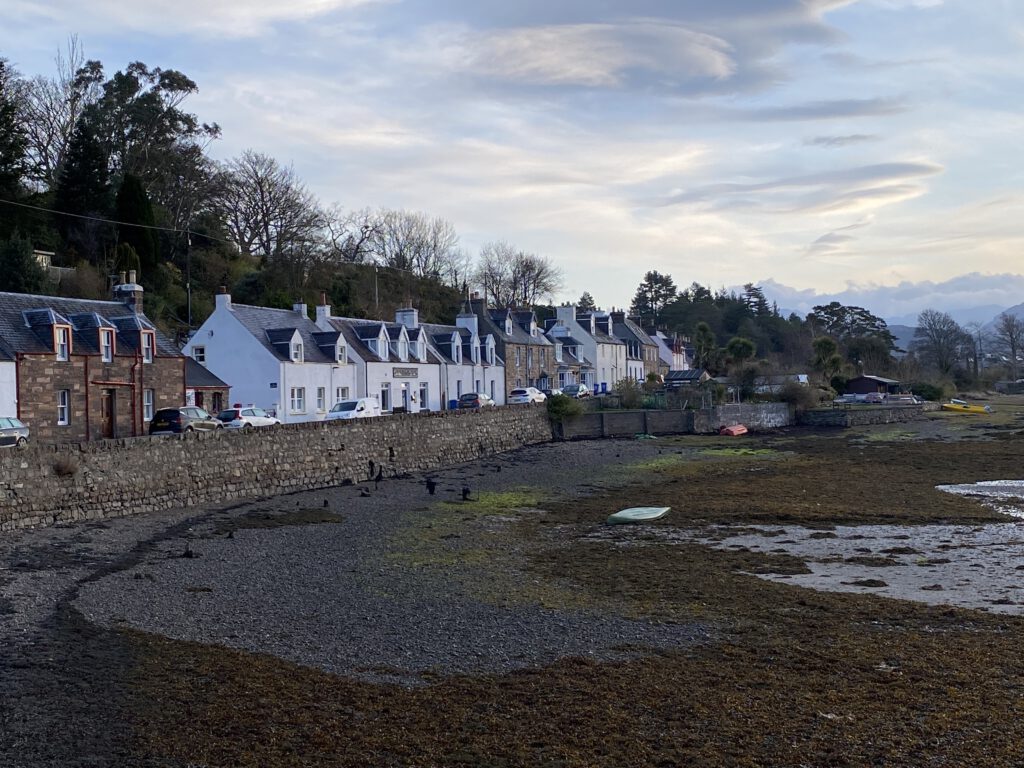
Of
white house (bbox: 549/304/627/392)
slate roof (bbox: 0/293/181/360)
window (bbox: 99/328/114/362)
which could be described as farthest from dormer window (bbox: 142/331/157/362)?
white house (bbox: 549/304/627/392)

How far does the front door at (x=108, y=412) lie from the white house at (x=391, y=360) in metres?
14.4

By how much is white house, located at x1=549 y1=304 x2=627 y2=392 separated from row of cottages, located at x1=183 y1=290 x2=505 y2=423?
19.2 metres

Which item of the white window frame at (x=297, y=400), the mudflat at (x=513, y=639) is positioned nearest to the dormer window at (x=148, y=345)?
the white window frame at (x=297, y=400)

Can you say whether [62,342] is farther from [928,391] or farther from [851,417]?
[928,391]

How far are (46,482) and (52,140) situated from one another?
139ft

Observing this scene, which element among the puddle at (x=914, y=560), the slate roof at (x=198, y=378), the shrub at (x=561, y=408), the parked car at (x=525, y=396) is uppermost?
the slate roof at (x=198, y=378)

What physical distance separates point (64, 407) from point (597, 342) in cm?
5128

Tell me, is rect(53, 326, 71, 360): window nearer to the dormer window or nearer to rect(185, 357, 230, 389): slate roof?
the dormer window

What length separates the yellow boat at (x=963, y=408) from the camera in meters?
→ 69.0

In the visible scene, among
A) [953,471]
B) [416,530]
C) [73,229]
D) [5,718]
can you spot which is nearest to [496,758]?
[5,718]

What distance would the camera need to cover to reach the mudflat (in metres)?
9.06

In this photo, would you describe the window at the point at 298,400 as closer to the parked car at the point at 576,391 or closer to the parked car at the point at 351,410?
the parked car at the point at 351,410

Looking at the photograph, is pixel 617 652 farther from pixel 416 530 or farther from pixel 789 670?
pixel 416 530

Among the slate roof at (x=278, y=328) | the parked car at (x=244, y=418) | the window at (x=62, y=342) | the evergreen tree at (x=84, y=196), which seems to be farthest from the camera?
the evergreen tree at (x=84, y=196)
